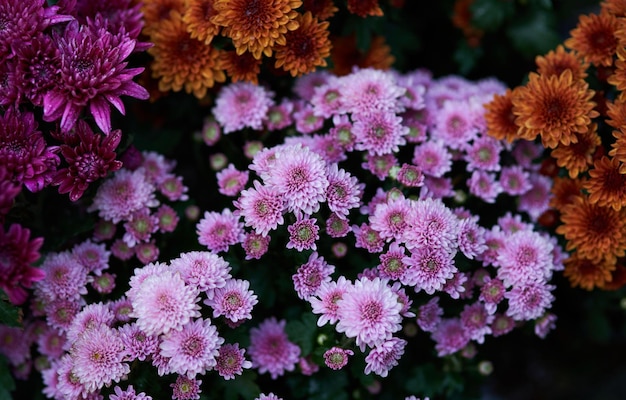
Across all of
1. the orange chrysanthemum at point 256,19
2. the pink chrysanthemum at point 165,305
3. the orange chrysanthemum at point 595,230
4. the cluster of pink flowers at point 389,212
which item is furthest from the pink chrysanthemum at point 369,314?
the orange chrysanthemum at point 256,19

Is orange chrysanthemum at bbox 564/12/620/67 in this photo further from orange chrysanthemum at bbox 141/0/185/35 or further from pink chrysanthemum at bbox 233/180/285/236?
orange chrysanthemum at bbox 141/0/185/35

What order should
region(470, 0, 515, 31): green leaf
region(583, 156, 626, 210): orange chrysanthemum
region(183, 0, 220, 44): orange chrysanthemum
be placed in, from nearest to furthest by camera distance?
region(583, 156, 626, 210): orange chrysanthemum < region(183, 0, 220, 44): orange chrysanthemum < region(470, 0, 515, 31): green leaf

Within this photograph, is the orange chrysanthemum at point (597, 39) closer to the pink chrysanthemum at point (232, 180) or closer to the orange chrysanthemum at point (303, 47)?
the orange chrysanthemum at point (303, 47)

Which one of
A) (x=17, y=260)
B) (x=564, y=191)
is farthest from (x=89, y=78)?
Result: (x=564, y=191)

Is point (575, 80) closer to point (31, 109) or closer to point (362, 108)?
point (362, 108)

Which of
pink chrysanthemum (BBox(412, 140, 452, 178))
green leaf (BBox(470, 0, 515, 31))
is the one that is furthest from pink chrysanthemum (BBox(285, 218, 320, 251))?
green leaf (BBox(470, 0, 515, 31))
